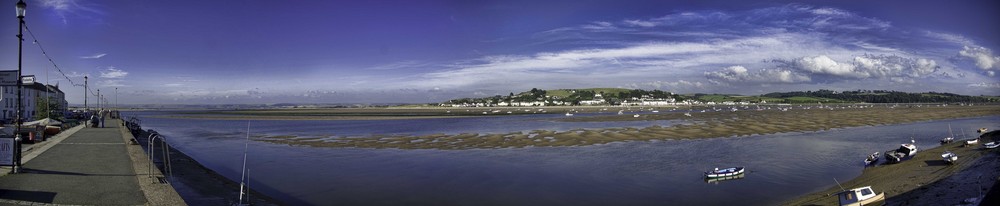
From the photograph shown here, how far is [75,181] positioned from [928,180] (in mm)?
28566

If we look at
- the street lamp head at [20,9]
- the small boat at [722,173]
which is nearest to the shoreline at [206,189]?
the street lamp head at [20,9]

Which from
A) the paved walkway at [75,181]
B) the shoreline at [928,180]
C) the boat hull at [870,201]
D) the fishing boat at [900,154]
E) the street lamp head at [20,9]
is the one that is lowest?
the shoreline at [928,180]

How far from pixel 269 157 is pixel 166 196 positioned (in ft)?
56.4

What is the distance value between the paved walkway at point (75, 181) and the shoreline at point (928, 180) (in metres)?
19.0

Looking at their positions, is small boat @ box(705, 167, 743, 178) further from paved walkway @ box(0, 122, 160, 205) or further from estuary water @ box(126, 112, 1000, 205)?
paved walkway @ box(0, 122, 160, 205)

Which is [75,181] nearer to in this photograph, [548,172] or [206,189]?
[206,189]

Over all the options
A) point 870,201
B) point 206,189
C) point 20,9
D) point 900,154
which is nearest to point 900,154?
point 900,154

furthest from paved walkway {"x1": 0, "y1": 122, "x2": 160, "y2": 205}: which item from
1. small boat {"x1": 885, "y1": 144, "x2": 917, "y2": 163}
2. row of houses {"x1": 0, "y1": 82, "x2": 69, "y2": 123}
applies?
row of houses {"x1": 0, "y1": 82, "x2": 69, "y2": 123}

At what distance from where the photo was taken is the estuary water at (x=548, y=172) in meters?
17.0

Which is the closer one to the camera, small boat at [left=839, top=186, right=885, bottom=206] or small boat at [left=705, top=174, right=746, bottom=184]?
small boat at [left=839, top=186, right=885, bottom=206]

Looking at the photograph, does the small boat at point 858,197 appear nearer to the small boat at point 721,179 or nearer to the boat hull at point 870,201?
the boat hull at point 870,201

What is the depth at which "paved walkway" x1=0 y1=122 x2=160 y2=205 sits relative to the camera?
37.9ft

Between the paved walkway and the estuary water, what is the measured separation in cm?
436

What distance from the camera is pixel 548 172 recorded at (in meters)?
22.3
